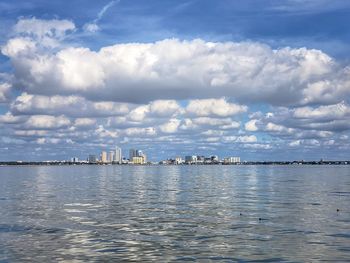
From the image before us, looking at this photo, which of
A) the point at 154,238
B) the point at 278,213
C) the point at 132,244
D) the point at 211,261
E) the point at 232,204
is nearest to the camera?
the point at 211,261

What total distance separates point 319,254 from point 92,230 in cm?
2425

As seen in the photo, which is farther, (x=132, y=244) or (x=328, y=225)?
(x=328, y=225)

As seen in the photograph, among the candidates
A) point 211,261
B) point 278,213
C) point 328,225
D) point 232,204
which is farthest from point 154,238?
point 232,204

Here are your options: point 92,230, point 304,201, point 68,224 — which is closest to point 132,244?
point 92,230

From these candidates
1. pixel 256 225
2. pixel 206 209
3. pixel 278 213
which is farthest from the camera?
pixel 206 209

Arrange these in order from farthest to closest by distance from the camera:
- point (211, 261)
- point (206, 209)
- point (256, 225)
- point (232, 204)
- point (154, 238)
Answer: point (232, 204), point (206, 209), point (256, 225), point (154, 238), point (211, 261)

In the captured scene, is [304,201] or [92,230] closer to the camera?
[92,230]

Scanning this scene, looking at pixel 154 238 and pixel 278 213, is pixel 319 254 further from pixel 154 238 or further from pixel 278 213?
pixel 278 213

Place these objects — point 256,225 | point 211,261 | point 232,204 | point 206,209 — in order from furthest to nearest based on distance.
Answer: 1. point 232,204
2. point 206,209
3. point 256,225
4. point 211,261

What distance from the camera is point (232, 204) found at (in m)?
79.1

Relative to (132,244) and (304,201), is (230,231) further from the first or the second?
(304,201)

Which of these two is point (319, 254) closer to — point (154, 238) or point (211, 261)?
point (211, 261)

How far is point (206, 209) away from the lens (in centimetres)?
7125

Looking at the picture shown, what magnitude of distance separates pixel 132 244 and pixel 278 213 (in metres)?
28.7
